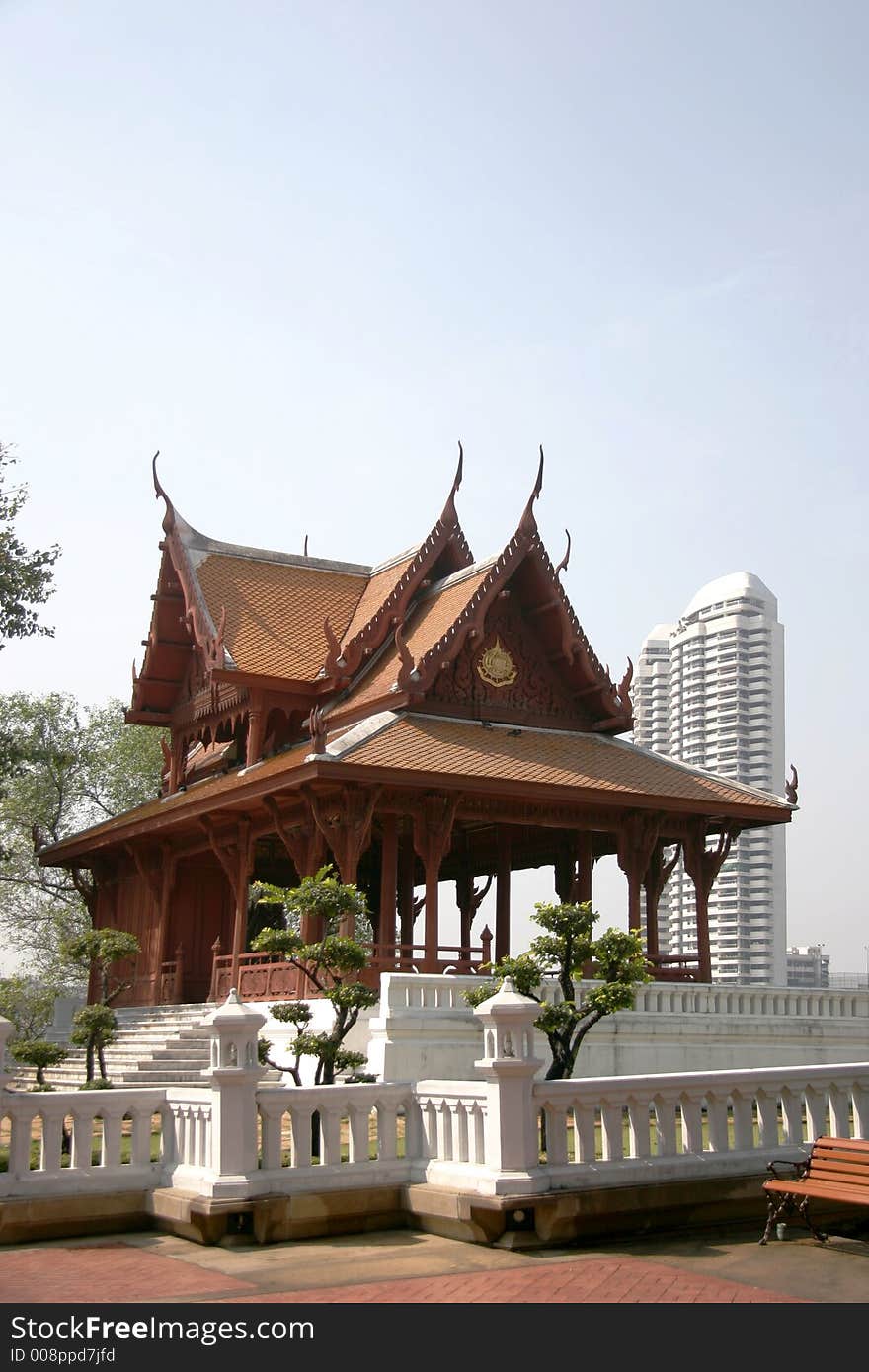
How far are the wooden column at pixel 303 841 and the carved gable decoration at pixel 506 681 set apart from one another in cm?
248

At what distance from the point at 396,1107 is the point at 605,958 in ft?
7.28

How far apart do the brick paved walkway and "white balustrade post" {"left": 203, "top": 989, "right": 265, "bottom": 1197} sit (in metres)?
0.90

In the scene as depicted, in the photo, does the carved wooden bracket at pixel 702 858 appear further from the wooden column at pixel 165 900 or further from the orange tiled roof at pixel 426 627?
the wooden column at pixel 165 900

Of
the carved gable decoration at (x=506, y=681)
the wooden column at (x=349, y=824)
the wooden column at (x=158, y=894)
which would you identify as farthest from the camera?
the wooden column at (x=158, y=894)

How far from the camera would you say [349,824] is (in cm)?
1970

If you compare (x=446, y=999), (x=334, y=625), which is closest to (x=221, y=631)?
(x=334, y=625)

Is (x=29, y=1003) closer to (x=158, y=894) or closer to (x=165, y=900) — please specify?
(x=158, y=894)

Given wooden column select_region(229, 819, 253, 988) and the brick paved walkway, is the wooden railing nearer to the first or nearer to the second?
wooden column select_region(229, 819, 253, 988)

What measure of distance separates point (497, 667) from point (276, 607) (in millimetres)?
5314

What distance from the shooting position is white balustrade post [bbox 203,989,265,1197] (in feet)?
34.9

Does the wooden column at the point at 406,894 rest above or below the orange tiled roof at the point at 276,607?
below

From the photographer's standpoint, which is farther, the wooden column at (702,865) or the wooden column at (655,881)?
the wooden column at (655,881)

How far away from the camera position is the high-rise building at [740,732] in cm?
8381

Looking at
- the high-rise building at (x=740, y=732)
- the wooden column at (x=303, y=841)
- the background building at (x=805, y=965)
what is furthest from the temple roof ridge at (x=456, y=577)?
the background building at (x=805, y=965)
